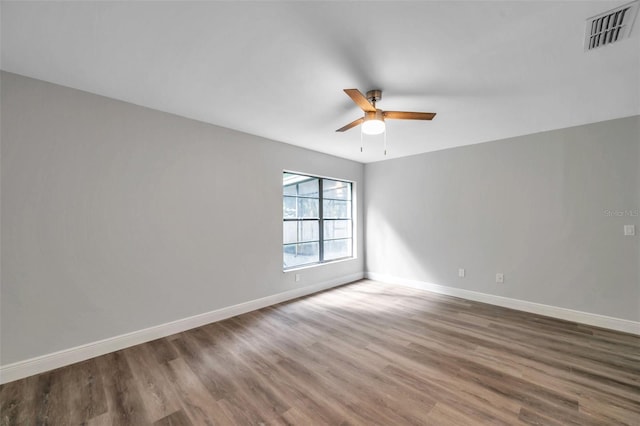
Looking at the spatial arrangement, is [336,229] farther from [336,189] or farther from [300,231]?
[300,231]

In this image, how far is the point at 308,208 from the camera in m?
4.55

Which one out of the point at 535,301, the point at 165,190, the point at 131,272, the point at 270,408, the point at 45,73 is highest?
the point at 45,73

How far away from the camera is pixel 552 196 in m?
3.31

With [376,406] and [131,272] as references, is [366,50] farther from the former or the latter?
[131,272]

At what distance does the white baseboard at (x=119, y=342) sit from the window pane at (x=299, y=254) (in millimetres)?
534

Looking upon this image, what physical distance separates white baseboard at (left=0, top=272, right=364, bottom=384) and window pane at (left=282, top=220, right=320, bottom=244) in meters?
0.89

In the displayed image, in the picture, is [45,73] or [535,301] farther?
[535,301]

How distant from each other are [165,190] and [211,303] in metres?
1.49

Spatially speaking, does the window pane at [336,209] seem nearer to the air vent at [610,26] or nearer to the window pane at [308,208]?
the window pane at [308,208]

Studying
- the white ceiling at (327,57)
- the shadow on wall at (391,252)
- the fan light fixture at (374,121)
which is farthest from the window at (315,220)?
the fan light fixture at (374,121)

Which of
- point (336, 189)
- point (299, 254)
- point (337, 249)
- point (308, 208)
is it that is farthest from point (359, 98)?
point (337, 249)

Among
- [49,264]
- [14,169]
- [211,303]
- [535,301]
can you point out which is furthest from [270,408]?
[535,301]

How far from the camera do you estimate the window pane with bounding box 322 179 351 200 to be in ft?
15.8

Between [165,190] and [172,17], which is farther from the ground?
[172,17]
